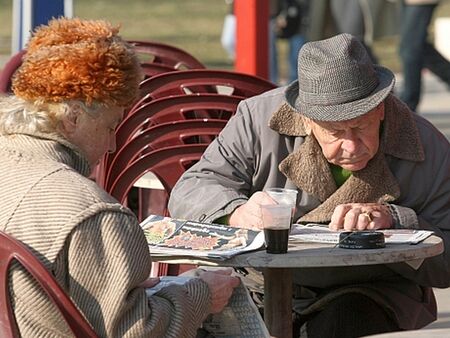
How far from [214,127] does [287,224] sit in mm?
1317

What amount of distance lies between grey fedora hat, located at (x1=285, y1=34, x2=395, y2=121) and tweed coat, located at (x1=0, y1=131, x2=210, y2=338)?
102 cm

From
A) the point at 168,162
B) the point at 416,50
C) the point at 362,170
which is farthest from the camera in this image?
the point at 416,50

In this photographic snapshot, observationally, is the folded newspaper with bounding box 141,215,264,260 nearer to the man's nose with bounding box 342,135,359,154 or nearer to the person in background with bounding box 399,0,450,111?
the man's nose with bounding box 342,135,359,154

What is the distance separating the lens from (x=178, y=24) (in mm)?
21766

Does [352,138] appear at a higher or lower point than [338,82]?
lower

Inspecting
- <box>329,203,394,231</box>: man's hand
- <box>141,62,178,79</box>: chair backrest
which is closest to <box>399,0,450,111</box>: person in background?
<box>141,62,178,79</box>: chair backrest

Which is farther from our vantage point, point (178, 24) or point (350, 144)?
point (178, 24)

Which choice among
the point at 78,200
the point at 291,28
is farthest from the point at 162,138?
the point at 291,28

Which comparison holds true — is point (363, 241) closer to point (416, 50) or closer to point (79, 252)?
point (79, 252)

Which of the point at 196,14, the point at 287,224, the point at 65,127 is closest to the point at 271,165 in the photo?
the point at 287,224

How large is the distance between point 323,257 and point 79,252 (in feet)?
2.40

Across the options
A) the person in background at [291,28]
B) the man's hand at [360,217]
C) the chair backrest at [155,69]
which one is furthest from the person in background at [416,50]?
the man's hand at [360,217]

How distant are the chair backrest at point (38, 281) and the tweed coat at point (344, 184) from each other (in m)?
1.05

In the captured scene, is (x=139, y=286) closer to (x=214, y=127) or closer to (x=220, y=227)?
(x=220, y=227)
